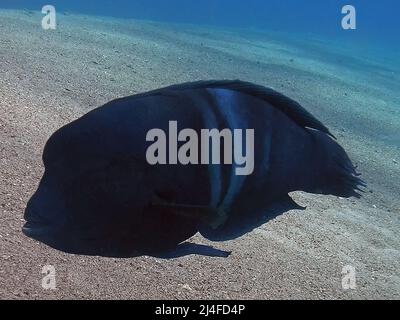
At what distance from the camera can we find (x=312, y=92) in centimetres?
963

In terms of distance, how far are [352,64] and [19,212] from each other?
15798 mm

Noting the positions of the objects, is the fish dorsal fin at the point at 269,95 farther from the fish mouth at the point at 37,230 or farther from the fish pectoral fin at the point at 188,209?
the fish mouth at the point at 37,230

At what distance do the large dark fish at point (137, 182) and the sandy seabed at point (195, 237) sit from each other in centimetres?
177

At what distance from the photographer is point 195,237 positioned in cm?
227

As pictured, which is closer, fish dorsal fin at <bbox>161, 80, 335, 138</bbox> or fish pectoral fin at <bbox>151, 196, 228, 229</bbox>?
fish pectoral fin at <bbox>151, 196, 228, 229</bbox>

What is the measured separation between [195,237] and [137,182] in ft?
4.89

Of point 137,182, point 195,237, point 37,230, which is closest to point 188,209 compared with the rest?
point 137,182

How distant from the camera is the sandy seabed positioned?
272cm

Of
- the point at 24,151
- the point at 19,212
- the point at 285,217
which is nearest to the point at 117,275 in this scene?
the point at 19,212

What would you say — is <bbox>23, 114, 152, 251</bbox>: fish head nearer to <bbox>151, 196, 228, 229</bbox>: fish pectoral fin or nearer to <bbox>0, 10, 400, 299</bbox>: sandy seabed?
<bbox>151, 196, 228, 229</bbox>: fish pectoral fin

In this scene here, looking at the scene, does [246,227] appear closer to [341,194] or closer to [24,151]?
[341,194]

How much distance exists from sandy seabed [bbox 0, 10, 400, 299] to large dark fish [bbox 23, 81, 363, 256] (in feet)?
5.81

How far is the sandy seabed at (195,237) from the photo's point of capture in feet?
8.92

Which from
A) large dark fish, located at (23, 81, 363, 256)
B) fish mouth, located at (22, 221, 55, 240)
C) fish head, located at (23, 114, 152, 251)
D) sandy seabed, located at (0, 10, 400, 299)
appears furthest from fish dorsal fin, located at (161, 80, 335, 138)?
sandy seabed, located at (0, 10, 400, 299)
